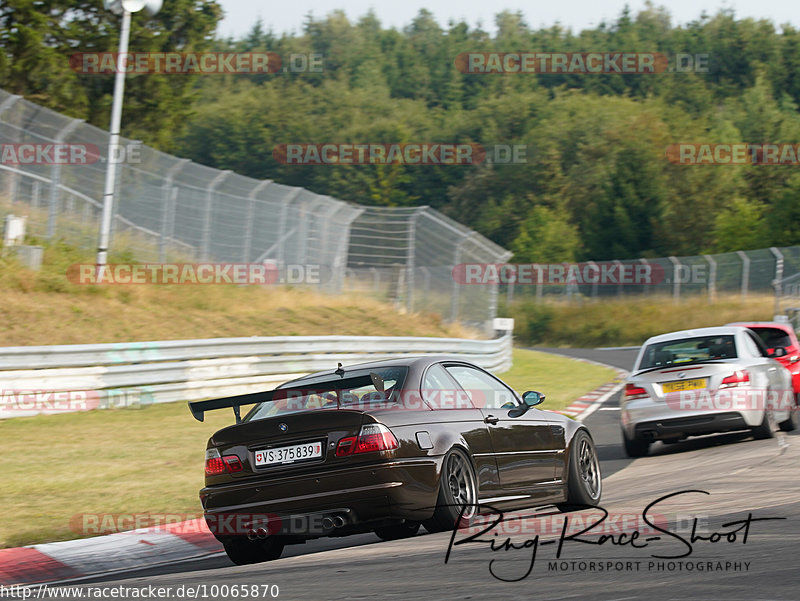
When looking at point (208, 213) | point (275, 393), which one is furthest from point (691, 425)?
point (208, 213)

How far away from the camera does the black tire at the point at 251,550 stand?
7.23 meters

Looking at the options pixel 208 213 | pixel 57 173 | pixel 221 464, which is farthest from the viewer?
pixel 208 213

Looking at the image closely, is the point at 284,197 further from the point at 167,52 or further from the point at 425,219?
the point at 167,52

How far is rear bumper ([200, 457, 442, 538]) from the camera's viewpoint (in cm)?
677

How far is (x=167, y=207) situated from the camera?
72.3 feet

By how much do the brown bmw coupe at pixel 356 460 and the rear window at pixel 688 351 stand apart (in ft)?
17.7

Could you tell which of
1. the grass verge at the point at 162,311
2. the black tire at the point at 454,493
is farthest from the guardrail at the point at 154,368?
the black tire at the point at 454,493

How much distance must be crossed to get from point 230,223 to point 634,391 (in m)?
12.9

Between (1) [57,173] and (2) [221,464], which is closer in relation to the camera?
(2) [221,464]

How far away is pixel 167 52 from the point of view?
39531mm

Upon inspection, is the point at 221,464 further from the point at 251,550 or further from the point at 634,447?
the point at 634,447

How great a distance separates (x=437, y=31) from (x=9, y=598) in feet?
532

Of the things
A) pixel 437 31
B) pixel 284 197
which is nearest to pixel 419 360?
pixel 284 197

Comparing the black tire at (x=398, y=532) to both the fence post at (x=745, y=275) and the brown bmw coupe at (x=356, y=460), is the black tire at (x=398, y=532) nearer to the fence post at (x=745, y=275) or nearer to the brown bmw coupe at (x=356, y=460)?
the brown bmw coupe at (x=356, y=460)
